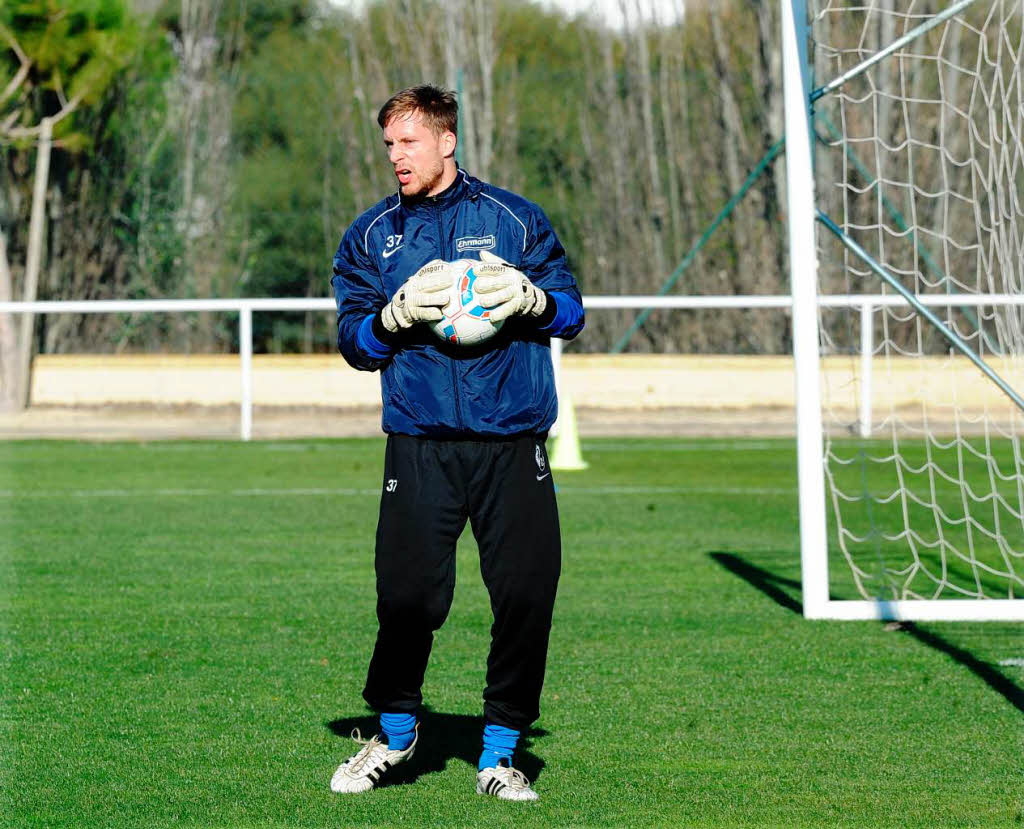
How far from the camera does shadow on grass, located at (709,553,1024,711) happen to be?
5.67 metres

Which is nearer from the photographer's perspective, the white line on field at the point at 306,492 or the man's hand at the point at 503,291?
the man's hand at the point at 503,291

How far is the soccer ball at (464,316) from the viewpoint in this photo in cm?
397

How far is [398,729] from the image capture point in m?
4.36

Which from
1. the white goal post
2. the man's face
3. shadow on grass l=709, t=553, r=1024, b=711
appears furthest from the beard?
the white goal post

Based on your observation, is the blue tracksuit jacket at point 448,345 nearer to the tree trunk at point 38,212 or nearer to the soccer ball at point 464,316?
the soccer ball at point 464,316

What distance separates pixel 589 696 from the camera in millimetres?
5586

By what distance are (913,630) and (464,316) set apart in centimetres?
365

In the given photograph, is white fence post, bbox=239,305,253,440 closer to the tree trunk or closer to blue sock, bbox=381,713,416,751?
the tree trunk

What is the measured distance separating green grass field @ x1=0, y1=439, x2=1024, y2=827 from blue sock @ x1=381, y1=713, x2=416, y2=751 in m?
0.14

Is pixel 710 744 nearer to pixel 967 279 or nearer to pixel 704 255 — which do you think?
pixel 967 279

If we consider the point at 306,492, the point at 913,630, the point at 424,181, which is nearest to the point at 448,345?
the point at 424,181

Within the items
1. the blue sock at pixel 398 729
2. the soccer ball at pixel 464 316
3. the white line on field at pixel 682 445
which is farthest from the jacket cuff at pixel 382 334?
the white line on field at pixel 682 445

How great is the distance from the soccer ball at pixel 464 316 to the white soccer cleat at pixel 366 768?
1.20m

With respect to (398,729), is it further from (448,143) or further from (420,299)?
(448,143)
